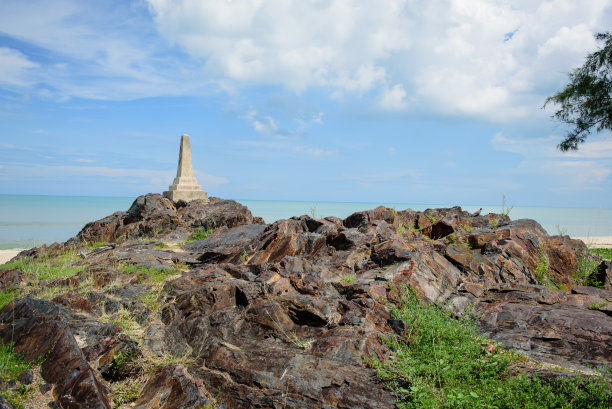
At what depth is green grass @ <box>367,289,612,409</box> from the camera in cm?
459

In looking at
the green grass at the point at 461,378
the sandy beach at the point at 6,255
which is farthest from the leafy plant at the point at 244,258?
the sandy beach at the point at 6,255

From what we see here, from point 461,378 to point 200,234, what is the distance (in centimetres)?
1434

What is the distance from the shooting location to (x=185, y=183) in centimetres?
2530

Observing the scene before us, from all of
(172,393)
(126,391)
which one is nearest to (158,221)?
(126,391)

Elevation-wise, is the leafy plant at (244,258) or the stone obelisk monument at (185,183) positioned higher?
the stone obelisk monument at (185,183)

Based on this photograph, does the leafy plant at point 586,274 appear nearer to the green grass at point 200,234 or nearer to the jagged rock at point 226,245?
the jagged rock at point 226,245

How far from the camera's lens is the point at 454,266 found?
9.38m

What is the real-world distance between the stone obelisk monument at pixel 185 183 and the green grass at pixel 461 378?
66.4 ft

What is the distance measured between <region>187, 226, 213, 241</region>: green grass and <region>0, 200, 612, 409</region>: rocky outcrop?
5.53 metres

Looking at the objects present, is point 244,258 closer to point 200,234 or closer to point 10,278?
point 10,278

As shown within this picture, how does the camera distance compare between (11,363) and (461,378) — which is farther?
(11,363)

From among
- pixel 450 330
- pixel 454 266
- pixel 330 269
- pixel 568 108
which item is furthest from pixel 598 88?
→ pixel 450 330

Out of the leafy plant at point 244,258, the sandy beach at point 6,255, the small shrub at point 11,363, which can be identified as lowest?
the sandy beach at point 6,255

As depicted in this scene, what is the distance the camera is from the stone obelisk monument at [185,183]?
24.7 metres
